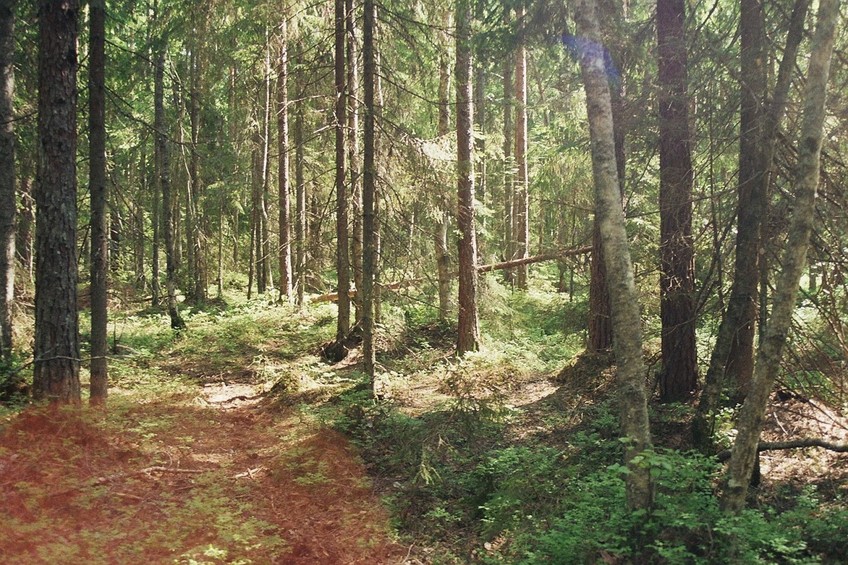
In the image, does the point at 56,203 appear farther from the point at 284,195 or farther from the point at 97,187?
the point at 284,195

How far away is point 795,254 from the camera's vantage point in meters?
4.81

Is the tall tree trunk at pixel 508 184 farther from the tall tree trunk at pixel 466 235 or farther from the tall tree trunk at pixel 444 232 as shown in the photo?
the tall tree trunk at pixel 466 235

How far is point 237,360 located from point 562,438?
819 cm

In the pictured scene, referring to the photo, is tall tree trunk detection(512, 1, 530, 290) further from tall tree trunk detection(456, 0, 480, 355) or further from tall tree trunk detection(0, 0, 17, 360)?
tall tree trunk detection(0, 0, 17, 360)

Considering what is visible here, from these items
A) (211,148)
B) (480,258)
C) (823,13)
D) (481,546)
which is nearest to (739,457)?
(481,546)

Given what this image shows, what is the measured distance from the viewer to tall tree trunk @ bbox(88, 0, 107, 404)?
7996 mm

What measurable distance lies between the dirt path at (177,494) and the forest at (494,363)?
0.12 feet

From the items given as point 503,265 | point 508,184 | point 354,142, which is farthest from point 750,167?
point 508,184

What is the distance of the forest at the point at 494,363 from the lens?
5273 millimetres

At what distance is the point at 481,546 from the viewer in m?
6.04

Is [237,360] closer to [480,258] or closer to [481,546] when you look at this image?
[480,258]

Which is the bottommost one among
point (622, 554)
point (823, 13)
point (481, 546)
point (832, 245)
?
point (481, 546)

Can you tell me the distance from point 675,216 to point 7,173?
10055 millimetres

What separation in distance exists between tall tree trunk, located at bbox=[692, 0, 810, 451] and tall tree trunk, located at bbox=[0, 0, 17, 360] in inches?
388
